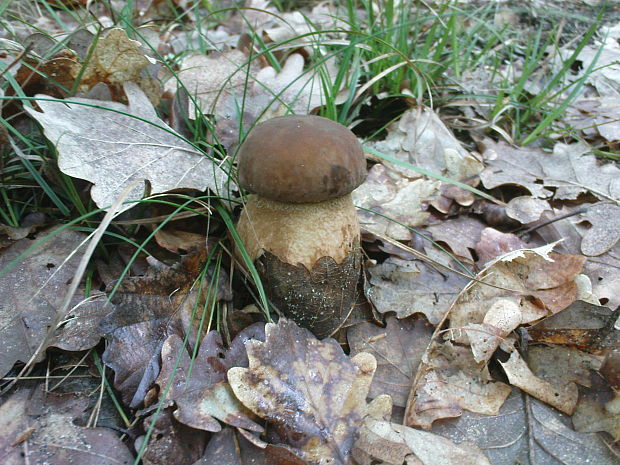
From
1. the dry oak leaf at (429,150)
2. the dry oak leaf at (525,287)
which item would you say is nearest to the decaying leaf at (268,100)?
the dry oak leaf at (429,150)

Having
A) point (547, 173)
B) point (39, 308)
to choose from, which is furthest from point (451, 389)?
point (547, 173)

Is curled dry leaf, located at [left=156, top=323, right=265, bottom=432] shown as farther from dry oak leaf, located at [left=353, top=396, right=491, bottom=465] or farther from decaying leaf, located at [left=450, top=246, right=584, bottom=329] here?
decaying leaf, located at [left=450, top=246, right=584, bottom=329]

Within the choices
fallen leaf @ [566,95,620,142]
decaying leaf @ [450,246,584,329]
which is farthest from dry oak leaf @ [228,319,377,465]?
fallen leaf @ [566,95,620,142]

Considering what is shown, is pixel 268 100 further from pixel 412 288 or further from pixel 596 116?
pixel 596 116

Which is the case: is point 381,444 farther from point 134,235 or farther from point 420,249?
point 134,235

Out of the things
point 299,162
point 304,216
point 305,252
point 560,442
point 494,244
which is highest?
point 299,162

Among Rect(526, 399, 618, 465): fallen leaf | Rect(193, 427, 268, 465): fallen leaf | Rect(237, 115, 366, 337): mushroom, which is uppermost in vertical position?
Rect(237, 115, 366, 337): mushroom

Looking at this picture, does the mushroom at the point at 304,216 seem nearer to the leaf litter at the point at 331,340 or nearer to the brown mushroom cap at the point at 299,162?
the brown mushroom cap at the point at 299,162
